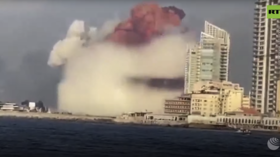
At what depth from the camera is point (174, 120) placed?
5.20m

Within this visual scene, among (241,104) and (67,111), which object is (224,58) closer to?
(241,104)

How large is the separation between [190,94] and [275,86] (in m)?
0.84

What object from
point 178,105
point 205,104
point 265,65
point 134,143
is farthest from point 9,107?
point 265,65

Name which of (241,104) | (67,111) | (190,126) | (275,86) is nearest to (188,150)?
(190,126)

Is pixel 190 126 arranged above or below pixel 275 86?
below

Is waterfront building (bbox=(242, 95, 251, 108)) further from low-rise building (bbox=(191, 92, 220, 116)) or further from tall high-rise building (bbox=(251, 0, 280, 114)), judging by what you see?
low-rise building (bbox=(191, 92, 220, 116))

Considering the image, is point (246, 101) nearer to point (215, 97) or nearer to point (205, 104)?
point (215, 97)

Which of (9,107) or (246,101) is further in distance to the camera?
(9,107)

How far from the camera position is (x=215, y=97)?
5.02 metres

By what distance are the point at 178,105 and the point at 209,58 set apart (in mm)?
581

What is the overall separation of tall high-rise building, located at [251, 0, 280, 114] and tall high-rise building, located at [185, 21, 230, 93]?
293 millimetres

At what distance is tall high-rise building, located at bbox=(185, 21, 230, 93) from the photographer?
4.89m

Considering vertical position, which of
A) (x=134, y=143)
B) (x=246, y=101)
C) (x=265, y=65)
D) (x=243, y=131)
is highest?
(x=265, y=65)

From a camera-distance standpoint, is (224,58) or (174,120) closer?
(224,58)
